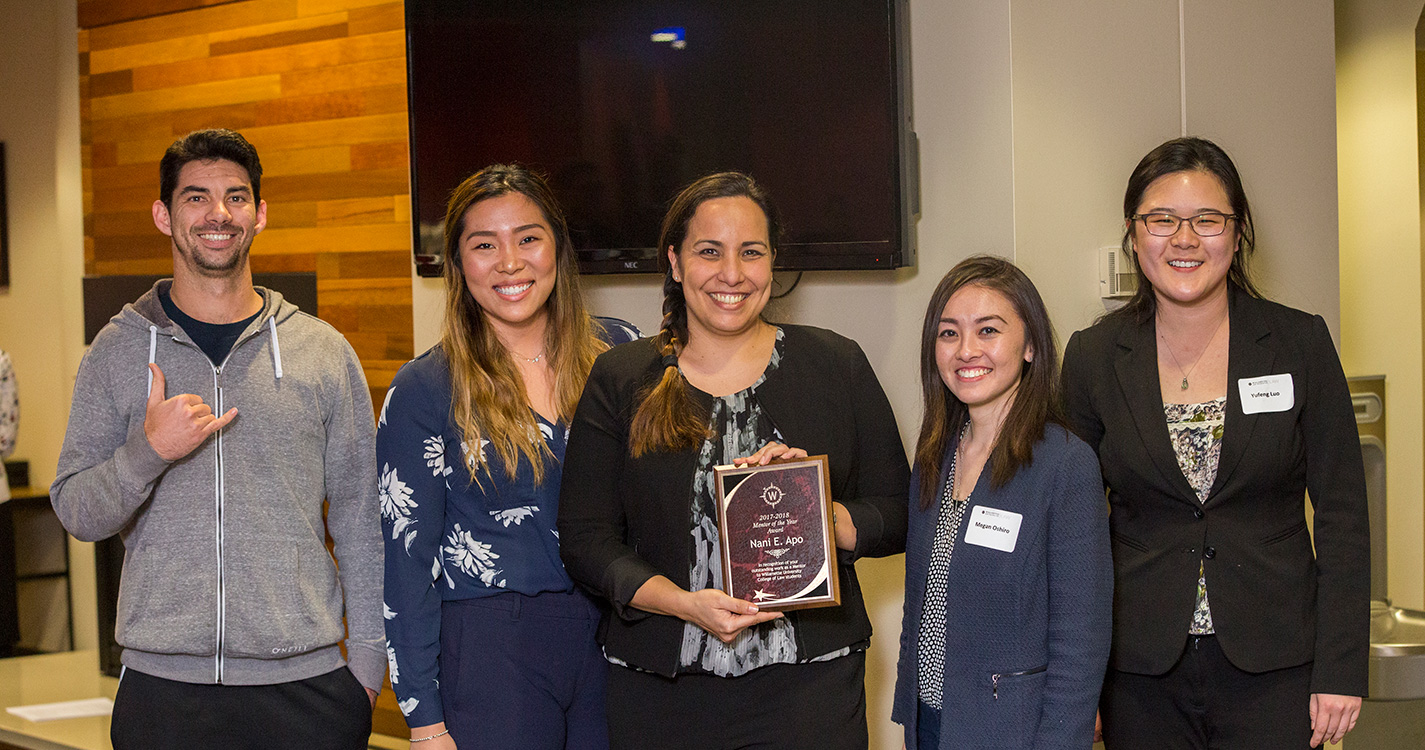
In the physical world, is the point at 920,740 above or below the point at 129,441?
below

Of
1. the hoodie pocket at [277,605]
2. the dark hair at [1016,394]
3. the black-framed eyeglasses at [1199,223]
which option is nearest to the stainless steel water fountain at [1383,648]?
the black-framed eyeglasses at [1199,223]

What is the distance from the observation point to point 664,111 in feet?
10.8

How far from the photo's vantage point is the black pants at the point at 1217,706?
2.14 meters

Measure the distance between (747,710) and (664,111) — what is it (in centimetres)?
183

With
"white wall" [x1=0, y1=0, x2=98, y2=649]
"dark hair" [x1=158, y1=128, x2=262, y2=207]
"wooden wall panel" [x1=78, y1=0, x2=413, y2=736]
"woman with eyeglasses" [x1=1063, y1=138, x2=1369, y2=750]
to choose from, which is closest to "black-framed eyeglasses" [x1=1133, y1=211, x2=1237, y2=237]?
"woman with eyeglasses" [x1=1063, y1=138, x2=1369, y2=750]

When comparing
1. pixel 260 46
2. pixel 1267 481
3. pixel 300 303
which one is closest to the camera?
pixel 1267 481

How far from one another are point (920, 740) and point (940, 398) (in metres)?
0.61

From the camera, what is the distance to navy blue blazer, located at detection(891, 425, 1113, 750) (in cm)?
192

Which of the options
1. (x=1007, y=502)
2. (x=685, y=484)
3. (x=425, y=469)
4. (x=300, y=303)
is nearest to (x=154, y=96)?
(x=300, y=303)

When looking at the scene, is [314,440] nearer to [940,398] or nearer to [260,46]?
[940,398]

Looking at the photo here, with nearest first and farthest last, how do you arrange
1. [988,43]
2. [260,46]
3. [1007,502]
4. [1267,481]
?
1. [1007,502]
2. [1267,481]
3. [988,43]
4. [260,46]

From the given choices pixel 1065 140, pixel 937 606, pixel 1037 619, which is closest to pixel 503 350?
pixel 937 606

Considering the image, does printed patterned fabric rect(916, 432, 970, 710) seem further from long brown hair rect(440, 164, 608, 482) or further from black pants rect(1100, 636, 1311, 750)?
long brown hair rect(440, 164, 608, 482)

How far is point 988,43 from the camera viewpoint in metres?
2.97
